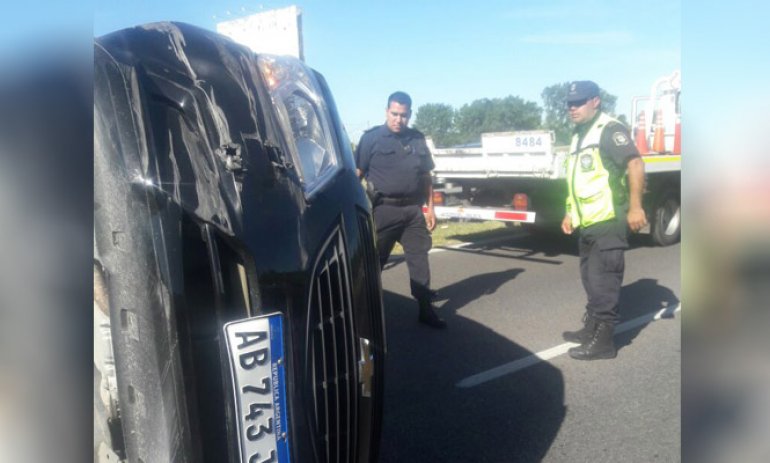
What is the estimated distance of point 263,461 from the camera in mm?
1617

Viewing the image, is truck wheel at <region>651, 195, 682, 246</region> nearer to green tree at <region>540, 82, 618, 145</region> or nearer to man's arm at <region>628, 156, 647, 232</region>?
green tree at <region>540, 82, 618, 145</region>

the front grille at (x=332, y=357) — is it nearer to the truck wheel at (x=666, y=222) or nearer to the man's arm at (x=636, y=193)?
the man's arm at (x=636, y=193)

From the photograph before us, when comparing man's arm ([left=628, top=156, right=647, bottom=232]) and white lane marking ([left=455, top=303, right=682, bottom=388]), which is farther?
man's arm ([left=628, top=156, right=647, bottom=232])

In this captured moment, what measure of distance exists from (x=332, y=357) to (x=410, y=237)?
333cm

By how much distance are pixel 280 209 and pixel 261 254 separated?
130mm

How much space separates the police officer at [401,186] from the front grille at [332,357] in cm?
310

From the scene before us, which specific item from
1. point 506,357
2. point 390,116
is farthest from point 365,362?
point 390,116

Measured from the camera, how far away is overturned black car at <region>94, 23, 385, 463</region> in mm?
1510

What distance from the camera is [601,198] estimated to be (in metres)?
4.41

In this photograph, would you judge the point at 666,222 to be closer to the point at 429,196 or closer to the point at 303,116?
the point at 429,196

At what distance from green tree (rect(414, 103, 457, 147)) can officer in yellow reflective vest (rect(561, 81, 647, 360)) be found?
1364mm

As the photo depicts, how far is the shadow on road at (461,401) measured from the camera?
321 centimetres

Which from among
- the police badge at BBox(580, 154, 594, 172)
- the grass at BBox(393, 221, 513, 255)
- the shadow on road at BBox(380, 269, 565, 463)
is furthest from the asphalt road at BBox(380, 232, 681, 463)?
the grass at BBox(393, 221, 513, 255)

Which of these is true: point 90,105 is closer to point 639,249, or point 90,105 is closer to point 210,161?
point 210,161
